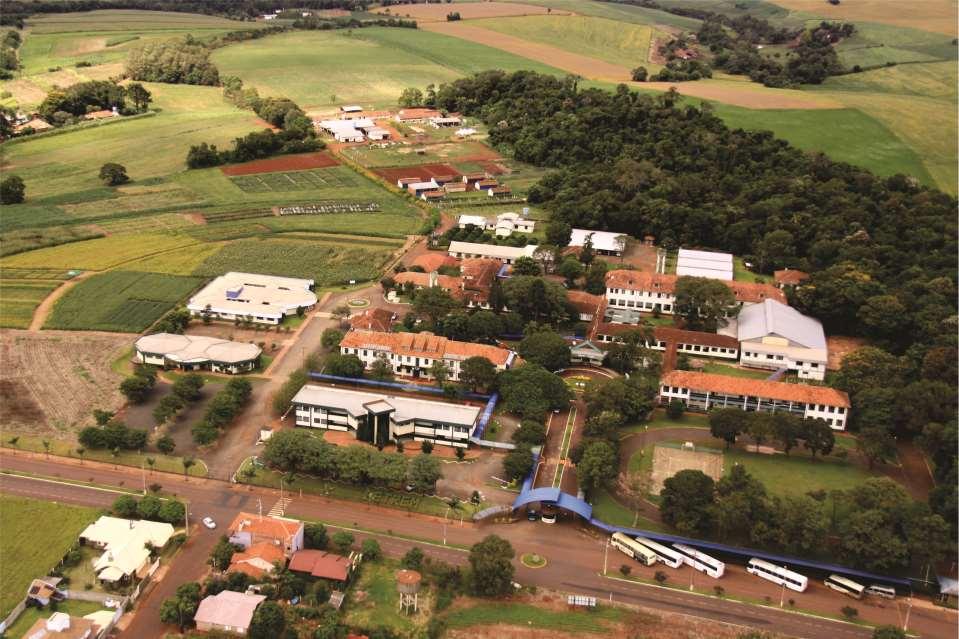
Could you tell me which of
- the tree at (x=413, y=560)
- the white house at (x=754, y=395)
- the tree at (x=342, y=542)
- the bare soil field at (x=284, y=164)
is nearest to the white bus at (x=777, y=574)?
the white house at (x=754, y=395)

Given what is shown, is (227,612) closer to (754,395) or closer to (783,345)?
(754,395)

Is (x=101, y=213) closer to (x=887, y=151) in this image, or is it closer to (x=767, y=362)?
(x=767, y=362)

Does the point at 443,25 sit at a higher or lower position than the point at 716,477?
higher

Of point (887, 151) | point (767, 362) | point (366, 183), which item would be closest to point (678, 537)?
point (767, 362)

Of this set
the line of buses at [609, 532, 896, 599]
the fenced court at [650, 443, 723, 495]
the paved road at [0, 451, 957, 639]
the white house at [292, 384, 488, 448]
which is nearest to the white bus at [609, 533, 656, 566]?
the line of buses at [609, 532, 896, 599]

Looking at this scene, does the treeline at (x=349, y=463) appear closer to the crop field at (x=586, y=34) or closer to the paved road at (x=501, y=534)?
the paved road at (x=501, y=534)

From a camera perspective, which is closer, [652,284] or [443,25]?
[652,284]
